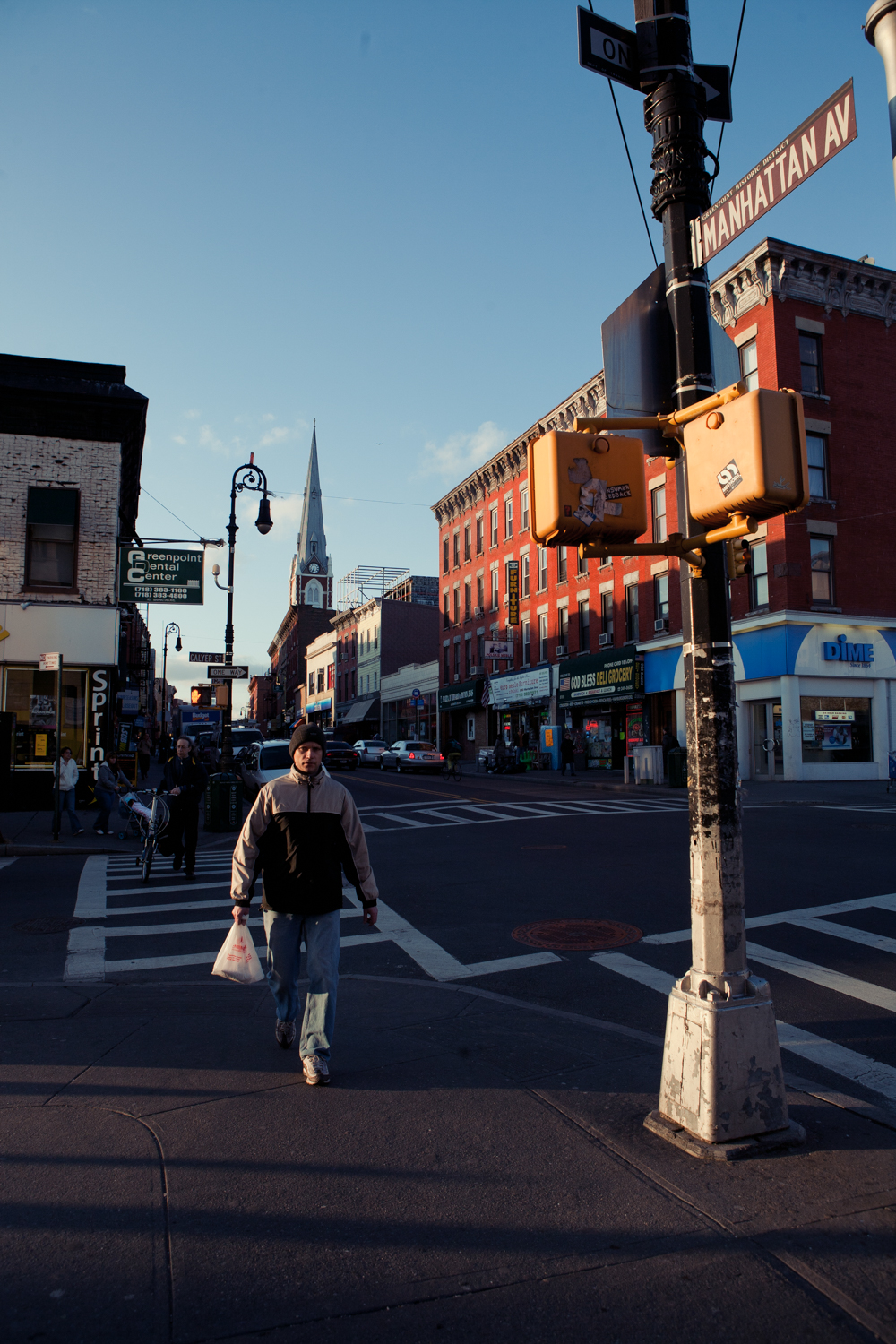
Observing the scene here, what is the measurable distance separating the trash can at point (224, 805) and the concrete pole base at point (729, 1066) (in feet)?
52.8

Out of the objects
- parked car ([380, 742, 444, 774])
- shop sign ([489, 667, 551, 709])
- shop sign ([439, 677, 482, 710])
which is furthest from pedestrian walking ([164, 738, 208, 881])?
shop sign ([439, 677, 482, 710])

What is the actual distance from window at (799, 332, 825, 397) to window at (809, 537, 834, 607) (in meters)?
4.96

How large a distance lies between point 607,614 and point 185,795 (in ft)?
99.1

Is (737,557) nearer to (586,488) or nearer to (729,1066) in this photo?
(586,488)

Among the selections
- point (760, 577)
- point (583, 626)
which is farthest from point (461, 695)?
point (760, 577)

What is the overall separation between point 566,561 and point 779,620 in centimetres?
1699

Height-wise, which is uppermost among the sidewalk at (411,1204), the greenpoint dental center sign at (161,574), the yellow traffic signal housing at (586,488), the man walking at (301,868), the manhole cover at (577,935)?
the greenpoint dental center sign at (161,574)

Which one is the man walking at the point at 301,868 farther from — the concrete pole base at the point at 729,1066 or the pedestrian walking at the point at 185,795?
Answer: the pedestrian walking at the point at 185,795

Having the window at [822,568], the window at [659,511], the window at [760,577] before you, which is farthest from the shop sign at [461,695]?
the window at [822,568]

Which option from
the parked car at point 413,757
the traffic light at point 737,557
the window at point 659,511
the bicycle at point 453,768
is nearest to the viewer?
the traffic light at point 737,557

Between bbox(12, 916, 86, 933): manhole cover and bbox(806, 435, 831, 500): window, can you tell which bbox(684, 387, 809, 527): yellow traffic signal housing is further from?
bbox(806, 435, 831, 500): window

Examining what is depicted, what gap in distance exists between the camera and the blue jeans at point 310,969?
15.8 feet

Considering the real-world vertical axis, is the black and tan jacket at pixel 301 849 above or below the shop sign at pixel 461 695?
below

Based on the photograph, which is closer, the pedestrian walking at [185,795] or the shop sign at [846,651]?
the pedestrian walking at [185,795]
